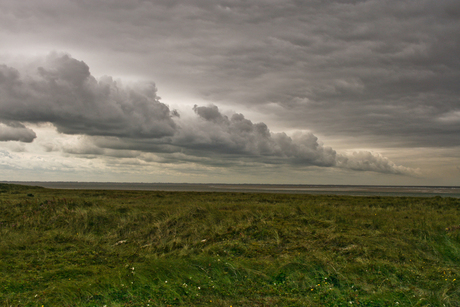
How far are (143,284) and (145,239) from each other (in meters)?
6.66

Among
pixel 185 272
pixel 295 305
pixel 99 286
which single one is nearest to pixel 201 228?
pixel 185 272

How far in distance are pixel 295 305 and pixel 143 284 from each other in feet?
14.3

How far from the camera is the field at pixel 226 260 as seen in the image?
7.95m

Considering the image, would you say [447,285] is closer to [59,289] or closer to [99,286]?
[99,286]

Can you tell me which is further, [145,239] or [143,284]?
[145,239]

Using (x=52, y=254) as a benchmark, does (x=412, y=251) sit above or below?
above

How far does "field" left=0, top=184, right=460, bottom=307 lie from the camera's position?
7953mm

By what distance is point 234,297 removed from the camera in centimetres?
792

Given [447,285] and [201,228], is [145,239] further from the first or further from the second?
[447,285]

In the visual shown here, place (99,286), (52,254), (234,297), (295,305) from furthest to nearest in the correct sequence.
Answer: (52,254)
(99,286)
(234,297)
(295,305)

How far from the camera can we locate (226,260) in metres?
10.6

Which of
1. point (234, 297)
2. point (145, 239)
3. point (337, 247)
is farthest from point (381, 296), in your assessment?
point (145, 239)

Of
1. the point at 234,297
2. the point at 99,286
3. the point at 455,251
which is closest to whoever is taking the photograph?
the point at 234,297

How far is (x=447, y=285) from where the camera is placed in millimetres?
8391
